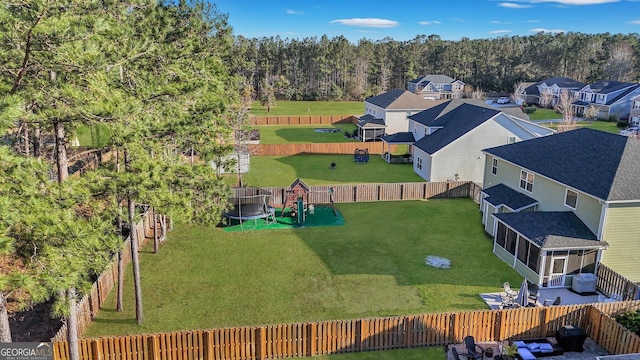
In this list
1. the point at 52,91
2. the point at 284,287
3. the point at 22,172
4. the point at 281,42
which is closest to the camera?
the point at 22,172

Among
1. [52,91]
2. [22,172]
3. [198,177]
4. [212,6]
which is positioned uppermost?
[212,6]

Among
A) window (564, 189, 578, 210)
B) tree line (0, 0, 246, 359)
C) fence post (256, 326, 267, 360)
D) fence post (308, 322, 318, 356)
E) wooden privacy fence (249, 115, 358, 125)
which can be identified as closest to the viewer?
tree line (0, 0, 246, 359)

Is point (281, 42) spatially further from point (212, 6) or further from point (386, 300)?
point (386, 300)

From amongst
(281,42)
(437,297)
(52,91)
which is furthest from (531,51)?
(52,91)

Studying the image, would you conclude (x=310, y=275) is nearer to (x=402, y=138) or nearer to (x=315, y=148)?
(x=402, y=138)

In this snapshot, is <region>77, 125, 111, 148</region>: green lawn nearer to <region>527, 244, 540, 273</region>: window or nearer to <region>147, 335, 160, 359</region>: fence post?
<region>147, 335, 160, 359</region>: fence post

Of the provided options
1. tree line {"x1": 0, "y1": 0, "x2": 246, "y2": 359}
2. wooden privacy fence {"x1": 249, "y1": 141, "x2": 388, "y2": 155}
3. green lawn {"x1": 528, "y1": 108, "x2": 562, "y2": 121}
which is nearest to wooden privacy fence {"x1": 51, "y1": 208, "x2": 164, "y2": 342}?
tree line {"x1": 0, "y1": 0, "x2": 246, "y2": 359}
